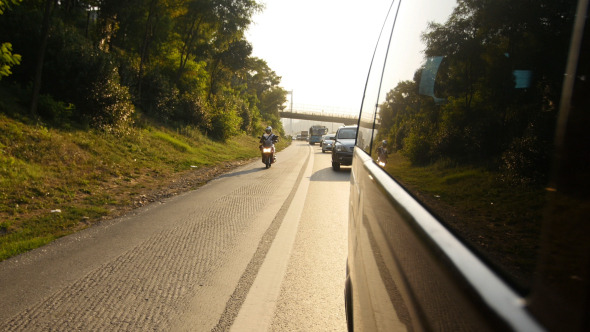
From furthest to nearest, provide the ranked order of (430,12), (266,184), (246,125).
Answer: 1. (246,125)
2. (266,184)
3. (430,12)

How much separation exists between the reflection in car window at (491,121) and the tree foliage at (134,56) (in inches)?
547

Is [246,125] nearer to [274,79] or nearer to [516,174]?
[274,79]

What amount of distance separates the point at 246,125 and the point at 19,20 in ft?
108

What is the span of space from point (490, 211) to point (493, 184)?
81mm

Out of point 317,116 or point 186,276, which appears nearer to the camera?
point 186,276

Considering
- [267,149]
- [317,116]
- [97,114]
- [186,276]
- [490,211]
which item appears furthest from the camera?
[317,116]

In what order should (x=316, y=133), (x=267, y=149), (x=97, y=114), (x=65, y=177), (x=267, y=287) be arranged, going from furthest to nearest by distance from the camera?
(x=316, y=133)
(x=267, y=149)
(x=97, y=114)
(x=65, y=177)
(x=267, y=287)

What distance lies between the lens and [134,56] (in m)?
26.2

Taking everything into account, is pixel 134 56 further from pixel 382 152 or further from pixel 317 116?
pixel 317 116

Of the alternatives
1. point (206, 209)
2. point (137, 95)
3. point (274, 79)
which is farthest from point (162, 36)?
point (274, 79)

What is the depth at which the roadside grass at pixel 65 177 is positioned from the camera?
253 inches

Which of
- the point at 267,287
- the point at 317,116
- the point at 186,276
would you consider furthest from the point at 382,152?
the point at 317,116

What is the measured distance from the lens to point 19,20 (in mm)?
13438

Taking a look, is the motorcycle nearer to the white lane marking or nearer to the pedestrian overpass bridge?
the white lane marking
